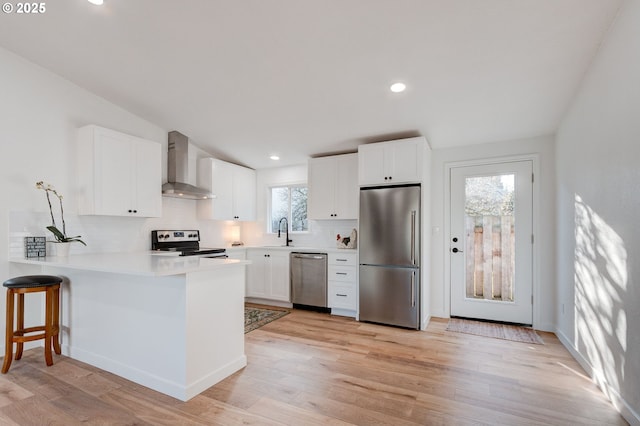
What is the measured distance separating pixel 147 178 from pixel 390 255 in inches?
122

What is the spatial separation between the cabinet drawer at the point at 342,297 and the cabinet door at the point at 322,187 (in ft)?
3.34

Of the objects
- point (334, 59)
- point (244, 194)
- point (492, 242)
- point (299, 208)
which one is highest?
point (334, 59)

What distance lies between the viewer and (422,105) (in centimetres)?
326

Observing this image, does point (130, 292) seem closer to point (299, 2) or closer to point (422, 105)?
point (299, 2)

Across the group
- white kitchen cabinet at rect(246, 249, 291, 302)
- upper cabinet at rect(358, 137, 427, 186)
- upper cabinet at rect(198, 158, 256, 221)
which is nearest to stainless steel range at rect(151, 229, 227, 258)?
upper cabinet at rect(198, 158, 256, 221)

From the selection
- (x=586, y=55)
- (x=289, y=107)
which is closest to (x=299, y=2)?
(x=289, y=107)

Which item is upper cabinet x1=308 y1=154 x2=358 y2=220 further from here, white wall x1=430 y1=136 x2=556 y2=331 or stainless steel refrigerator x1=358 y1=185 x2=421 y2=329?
white wall x1=430 y1=136 x2=556 y2=331

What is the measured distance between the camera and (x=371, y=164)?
400 cm

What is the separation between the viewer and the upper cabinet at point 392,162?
375 centimetres

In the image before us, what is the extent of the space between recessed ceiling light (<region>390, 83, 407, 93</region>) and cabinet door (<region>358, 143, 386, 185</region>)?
96cm

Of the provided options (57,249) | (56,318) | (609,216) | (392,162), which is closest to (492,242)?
(392,162)

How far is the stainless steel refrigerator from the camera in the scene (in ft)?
12.2

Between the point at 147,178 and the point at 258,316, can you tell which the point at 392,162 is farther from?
the point at 147,178

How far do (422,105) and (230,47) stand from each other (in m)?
1.91
